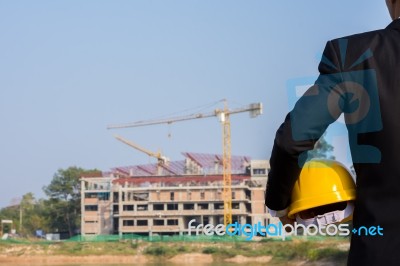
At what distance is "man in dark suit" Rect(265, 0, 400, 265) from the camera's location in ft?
1.52

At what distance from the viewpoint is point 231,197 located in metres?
26.0

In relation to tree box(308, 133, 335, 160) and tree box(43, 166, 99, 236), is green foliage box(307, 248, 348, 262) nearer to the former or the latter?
tree box(43, 166, 99, 236)

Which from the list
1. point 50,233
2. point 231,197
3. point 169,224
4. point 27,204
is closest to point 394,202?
point 169,224

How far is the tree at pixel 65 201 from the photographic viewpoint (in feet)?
97.2

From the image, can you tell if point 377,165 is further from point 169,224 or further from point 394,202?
point 169,224

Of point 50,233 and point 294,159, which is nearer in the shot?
point 294,159

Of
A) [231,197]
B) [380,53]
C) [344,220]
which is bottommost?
[344,220]

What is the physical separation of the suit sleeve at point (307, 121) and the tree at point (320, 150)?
2 centimetres

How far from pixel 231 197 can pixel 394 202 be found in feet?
84.0

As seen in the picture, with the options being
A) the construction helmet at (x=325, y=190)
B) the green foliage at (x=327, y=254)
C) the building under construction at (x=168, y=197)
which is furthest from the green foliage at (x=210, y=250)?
the construction helmet at (x=325, y=190)

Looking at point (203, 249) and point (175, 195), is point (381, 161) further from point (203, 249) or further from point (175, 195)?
point (175, 195)

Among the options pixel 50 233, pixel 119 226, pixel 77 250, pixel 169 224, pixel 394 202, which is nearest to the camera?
pixel 394 202

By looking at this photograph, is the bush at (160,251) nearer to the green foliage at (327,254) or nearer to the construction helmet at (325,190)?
the green foliage at (327,254)

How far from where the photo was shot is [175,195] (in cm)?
2572
